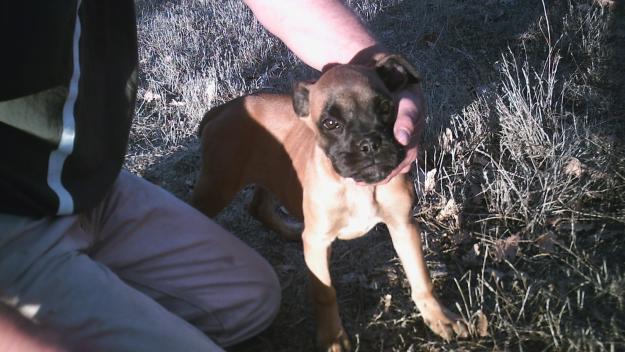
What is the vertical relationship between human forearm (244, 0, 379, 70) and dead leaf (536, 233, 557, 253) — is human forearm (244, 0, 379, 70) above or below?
above

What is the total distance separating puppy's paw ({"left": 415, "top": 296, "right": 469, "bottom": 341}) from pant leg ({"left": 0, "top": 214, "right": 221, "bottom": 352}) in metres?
1.06

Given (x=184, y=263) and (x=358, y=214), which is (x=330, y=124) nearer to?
(x=358, y=214)

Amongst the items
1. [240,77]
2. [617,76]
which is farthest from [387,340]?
[240,77]

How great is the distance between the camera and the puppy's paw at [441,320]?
2828 millimetres

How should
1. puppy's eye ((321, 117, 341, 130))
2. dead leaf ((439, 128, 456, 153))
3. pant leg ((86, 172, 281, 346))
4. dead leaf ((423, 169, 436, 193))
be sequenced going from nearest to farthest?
puppy's eye ((321, 117, 341, 130)), pant leg ((86, 172, 281, 346)), dead leaf ((423, 169, 436, 193)), dead leaf ((439, 128, 456, 153))

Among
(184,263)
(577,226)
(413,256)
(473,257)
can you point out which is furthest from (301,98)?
(577,226)

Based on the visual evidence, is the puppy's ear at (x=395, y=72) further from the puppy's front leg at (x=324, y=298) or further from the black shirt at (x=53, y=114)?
the black shirt at (x=53, y=114)

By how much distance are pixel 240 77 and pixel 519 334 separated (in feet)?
13.5

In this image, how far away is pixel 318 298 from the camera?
2.99 meters

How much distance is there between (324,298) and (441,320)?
584mm

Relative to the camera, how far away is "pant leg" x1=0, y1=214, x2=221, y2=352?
2.37 meters

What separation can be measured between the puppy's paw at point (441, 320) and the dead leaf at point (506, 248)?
1.55ft

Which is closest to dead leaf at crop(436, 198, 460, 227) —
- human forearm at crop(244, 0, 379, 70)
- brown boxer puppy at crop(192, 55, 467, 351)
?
brown boxer puppy at crop(192, 55, 467, 351)

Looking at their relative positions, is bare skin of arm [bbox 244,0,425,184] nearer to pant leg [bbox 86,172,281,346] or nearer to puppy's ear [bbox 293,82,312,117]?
puppy's ear [bbox 293,82,312,117]
